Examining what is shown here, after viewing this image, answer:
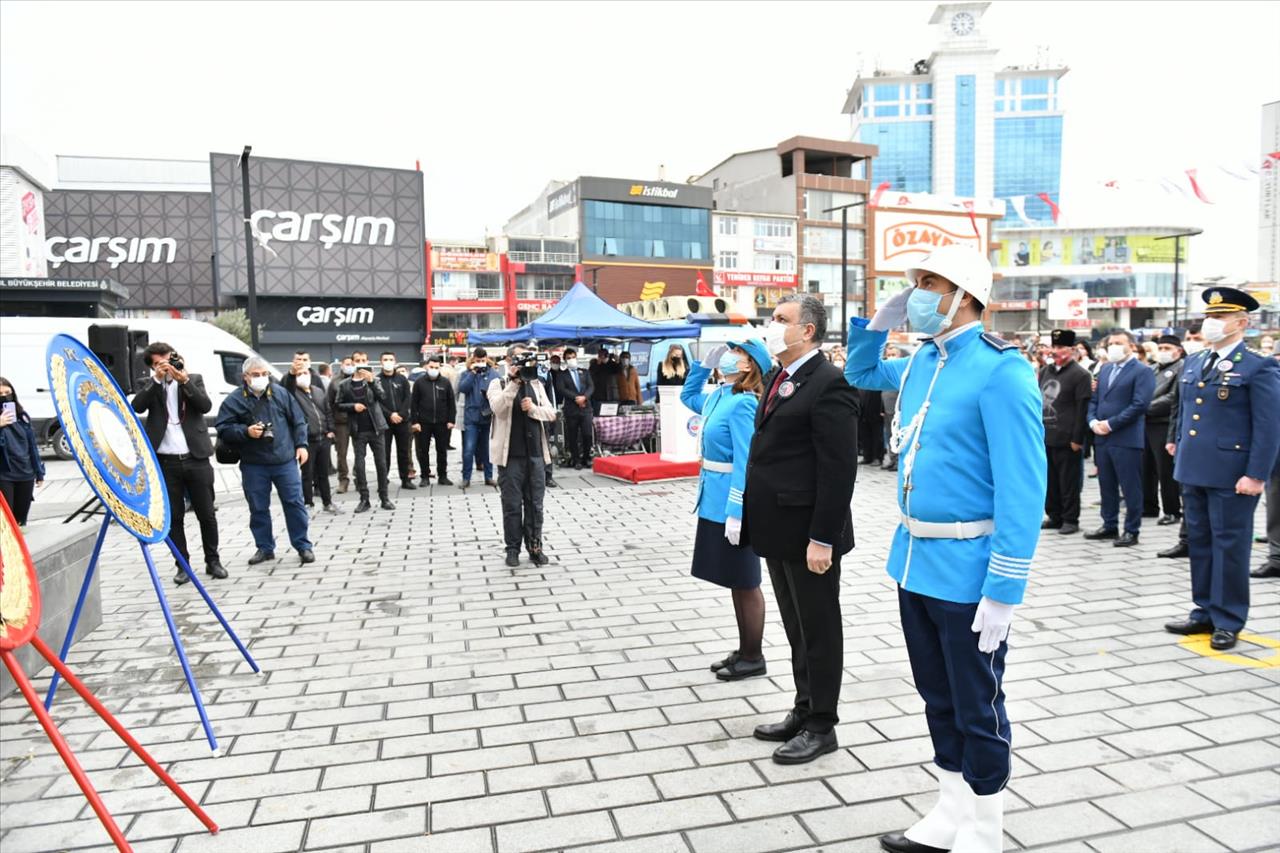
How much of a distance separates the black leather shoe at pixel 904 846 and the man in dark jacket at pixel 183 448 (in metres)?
6.10

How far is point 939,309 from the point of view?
8.93 feet

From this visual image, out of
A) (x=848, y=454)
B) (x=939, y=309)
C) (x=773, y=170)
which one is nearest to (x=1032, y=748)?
(x=848, y=454)

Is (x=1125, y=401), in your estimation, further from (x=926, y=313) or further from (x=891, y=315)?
(x=926, y=313)

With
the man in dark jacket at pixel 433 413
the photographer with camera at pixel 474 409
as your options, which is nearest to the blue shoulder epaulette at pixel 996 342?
the photographer with camera at pixel 474 409

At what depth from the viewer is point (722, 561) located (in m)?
4.38

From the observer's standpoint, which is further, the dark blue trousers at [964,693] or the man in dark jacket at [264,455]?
the man in dark jacket at [264,455]

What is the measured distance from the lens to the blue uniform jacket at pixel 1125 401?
24.2ft

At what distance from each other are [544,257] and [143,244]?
28310 millimetres

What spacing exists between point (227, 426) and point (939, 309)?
21.7 feet

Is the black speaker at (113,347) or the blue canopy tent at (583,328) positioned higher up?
the blue canopy tent at (583,328)

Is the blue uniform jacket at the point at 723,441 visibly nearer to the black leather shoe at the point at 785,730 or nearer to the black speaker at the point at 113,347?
the black leather shoe at the point at 785,730

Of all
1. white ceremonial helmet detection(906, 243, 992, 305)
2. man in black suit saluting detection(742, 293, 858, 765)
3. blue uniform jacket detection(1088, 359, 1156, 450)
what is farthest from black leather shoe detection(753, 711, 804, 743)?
blue uniform jacket detection(1088, 359, 1156, 450)

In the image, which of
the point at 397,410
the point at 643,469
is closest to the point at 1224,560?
the point at 643,469

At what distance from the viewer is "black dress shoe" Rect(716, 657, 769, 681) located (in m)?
4.42
